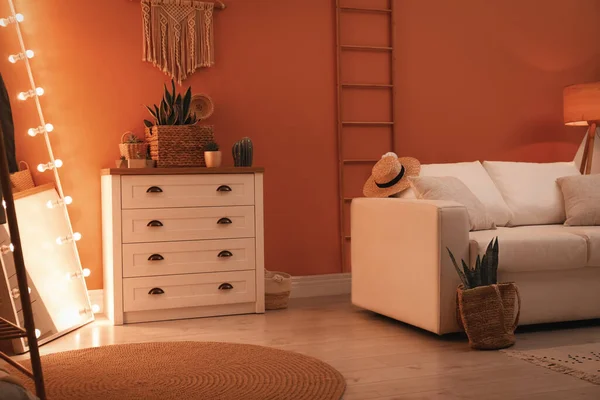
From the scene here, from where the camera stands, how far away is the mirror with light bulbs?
11.4 ft

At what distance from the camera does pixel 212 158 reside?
13.6 ft

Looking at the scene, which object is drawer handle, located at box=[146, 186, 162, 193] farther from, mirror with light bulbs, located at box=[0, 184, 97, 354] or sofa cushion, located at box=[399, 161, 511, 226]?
sofa cushion, located at box=[399, 161, 511, 226]

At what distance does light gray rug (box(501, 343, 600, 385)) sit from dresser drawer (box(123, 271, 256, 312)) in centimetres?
158

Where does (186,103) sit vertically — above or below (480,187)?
above

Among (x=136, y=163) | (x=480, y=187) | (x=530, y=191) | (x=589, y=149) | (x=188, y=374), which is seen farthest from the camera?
(x=589, y=149)

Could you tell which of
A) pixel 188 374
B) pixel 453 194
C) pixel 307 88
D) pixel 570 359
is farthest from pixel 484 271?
pixel 307 88

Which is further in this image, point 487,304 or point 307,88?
point 307,88

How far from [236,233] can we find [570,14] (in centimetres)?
324

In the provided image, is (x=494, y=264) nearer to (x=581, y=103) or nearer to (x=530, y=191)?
(x=530, y=191)

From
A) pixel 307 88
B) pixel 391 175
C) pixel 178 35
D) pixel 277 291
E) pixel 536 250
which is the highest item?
pixel 178 35

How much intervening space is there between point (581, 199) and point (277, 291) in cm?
186

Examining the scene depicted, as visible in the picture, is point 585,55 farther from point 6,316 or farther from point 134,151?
point 6,316

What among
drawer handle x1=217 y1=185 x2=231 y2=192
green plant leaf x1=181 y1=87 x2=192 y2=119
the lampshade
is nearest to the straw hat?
drawer handle x1=217 y1=185 x2=231 y2=192

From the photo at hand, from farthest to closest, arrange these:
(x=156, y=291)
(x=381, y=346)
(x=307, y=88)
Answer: (x=307, y=88), (x=156, y=291), (x=381, y=346)
